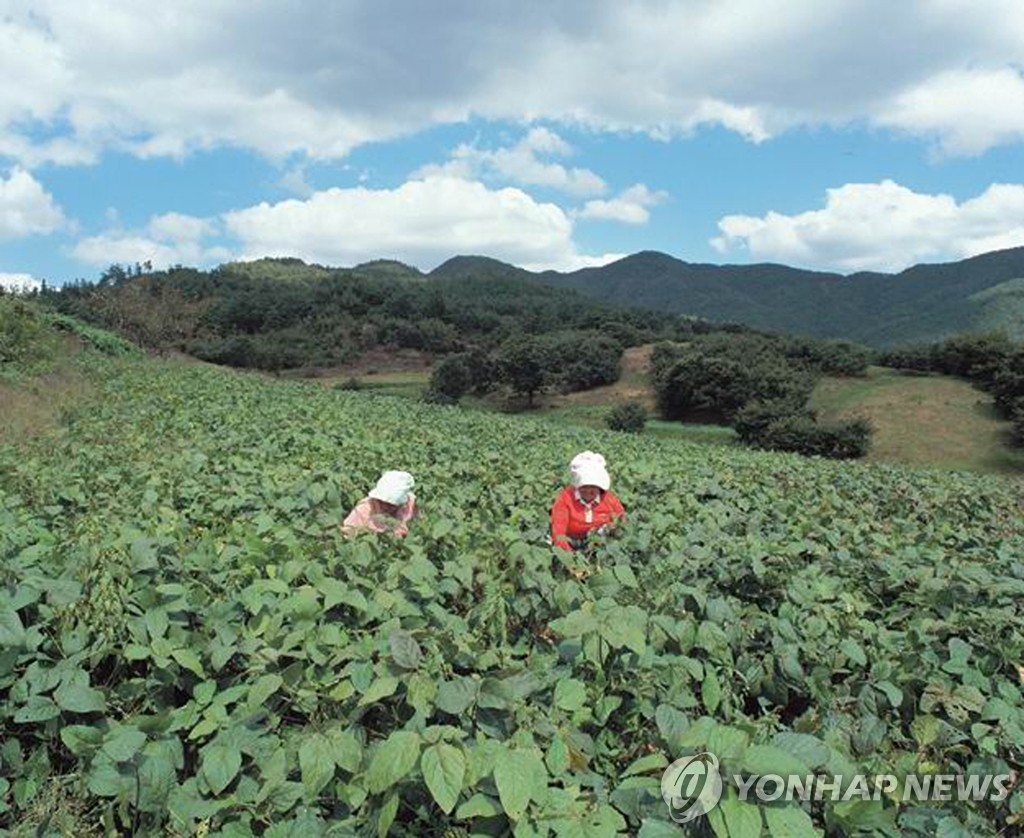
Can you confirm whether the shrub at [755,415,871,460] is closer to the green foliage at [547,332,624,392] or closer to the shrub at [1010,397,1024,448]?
the shrub at [1010,397,1024,448]

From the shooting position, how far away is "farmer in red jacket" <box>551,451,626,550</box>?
21.1ft

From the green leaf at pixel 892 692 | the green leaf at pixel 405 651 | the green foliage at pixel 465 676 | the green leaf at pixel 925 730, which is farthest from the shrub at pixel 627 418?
the green leaf at pixel 405 651

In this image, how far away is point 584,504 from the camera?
6.59 metres

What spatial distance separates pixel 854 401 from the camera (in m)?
71.4

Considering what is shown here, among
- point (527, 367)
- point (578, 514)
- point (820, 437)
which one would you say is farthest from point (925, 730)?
point (527, 367)

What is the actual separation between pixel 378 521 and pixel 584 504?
2.06 metres

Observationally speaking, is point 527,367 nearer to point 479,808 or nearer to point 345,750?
point 345,750

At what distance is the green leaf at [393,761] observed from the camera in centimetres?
204

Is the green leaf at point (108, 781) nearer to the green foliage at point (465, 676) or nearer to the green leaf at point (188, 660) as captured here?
the green foliage at point (465, 676)

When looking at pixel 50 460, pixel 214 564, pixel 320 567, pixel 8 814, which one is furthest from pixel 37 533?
pixel 50 460

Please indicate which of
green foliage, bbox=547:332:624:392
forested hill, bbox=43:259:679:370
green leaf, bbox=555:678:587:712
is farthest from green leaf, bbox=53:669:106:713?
green foliage, bbox=547:332:624:392

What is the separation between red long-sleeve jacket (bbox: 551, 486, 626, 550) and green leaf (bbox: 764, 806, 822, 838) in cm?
446

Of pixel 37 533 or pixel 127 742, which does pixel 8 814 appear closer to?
pixel 127 742

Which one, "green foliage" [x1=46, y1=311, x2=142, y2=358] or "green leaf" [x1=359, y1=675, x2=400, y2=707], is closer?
"green leaf" [x1=359, y1=675, x2=400, y2=707]
